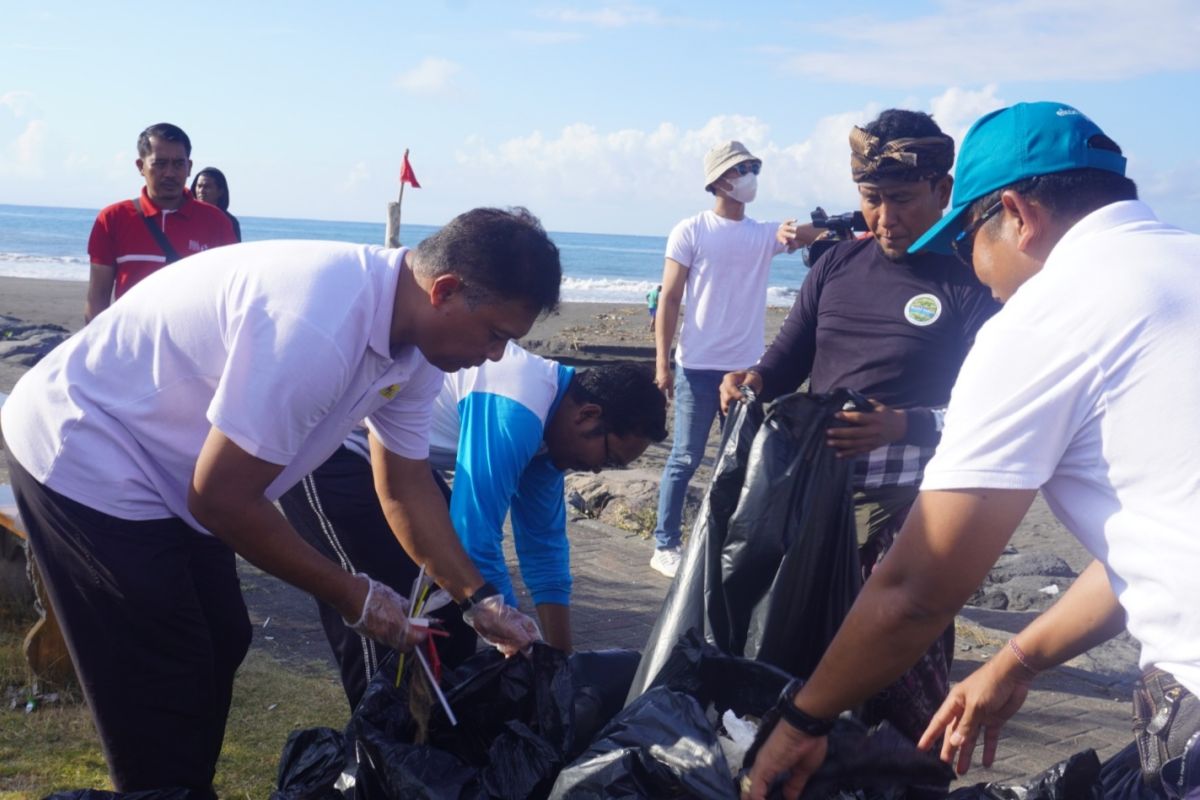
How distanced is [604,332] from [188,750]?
1655 cm

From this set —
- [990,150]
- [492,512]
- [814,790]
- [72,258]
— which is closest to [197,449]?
[492,512]

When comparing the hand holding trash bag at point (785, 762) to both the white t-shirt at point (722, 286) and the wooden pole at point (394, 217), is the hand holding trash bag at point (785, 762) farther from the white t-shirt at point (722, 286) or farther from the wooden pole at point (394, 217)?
the wooden pole at point (394, 217)

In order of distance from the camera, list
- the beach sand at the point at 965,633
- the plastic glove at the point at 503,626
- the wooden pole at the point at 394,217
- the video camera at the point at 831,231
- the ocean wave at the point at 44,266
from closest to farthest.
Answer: the plastic glove at the point at 503,626, the beach sand at the point at 965,633, the video camera at the point at 831,231, the wooden pole at the point at 394,217, the ocean wave at the point at 44,266

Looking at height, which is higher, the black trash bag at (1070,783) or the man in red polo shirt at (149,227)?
the man in red polo shirt at (149,227)

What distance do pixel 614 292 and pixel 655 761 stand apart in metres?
36.7

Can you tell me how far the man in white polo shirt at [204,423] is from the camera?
2.17m

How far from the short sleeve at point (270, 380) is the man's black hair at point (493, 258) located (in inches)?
10.7

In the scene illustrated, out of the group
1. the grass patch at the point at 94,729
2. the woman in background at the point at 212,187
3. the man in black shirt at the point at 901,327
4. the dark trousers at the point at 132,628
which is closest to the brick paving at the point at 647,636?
the grass patch at the point at 94,729

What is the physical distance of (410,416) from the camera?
2781mm

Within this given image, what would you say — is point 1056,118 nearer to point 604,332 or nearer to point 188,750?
point 188,750

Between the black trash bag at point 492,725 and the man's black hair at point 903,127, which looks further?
the man's black hair at point 903,127

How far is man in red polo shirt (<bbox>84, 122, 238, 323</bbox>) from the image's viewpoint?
580 centimetres

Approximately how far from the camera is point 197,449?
2.40 meters

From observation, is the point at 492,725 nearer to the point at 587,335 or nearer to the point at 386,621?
the point at 386,621
